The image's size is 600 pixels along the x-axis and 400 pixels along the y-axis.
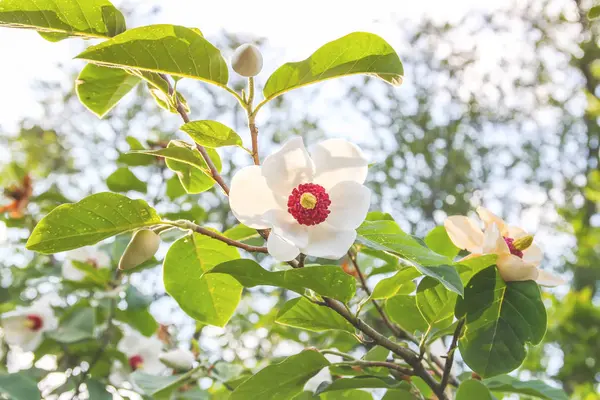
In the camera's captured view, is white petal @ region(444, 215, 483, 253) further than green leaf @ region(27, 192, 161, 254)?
Yes

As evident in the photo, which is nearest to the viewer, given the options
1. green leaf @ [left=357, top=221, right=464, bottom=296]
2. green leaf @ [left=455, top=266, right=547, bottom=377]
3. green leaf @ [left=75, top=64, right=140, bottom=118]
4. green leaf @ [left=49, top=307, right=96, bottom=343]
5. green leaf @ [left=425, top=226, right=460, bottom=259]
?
green leaf @ [left=357, top=221, right=464, bottom=296]

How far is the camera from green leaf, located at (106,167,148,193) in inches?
59.0

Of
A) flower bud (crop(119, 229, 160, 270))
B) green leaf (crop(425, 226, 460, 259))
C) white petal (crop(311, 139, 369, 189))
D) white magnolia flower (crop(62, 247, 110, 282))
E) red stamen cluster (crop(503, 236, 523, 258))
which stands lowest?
white magnolia flower (crop(62, 247, 110, 282))

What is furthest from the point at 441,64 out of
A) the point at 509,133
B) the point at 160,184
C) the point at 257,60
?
the point at 257,60

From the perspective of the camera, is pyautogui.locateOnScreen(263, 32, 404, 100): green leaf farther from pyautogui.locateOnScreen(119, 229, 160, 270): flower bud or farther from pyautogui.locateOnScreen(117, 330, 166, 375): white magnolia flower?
pyautogui.locateOnScreen(117, 330, 166, 375): white magnolia flower

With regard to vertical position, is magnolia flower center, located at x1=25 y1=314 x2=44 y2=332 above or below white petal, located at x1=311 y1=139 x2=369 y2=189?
A: below

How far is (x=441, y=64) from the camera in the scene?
5562mm

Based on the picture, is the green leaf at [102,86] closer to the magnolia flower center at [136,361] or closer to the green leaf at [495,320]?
the green leaf at [495,320]

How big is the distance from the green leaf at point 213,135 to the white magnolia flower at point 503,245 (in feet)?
1.00

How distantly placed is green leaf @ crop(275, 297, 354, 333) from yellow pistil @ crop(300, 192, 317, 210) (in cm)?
15

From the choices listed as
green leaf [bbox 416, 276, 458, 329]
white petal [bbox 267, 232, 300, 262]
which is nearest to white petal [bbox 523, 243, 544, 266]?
green leaf [bbox 416, 276, 458, 329]

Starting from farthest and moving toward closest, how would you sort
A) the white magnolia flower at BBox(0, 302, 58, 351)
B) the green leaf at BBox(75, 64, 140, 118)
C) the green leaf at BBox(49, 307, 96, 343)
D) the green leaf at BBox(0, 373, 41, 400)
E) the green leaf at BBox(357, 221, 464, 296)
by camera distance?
the white magnolia flower at BBox(0, 302, 58, 351), the green leaf at BBox(49, 307, 96, 343), the green leaf at BBox(0, 373, 41, 400), the green leaf at BBox(75, 64, 140, 118), the green leaf at BBox(357, 221, 464, 296)

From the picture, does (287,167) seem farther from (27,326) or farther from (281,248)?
(27,326)

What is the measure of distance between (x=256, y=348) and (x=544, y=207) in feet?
13.5
